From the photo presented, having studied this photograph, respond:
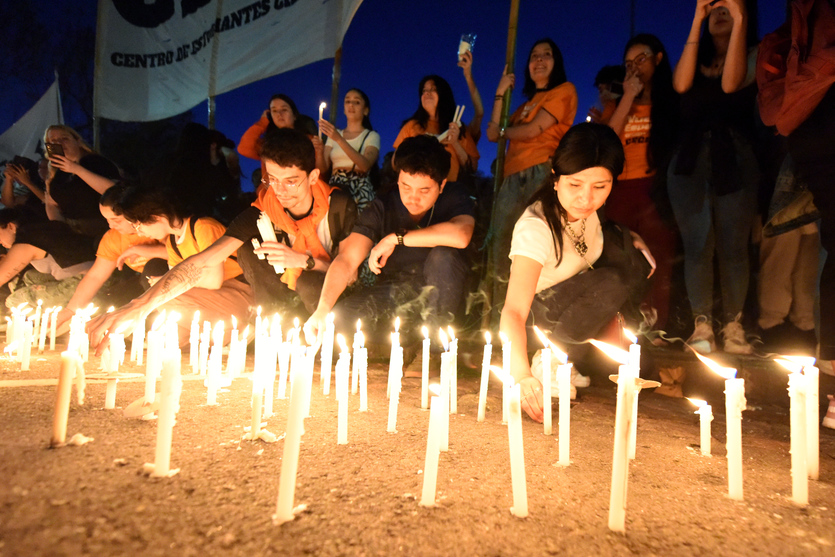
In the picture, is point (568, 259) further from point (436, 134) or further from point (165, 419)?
point (165, 419)

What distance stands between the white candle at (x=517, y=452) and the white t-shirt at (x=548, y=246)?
168 cm

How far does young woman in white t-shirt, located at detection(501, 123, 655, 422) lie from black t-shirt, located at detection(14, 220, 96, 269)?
533 centimetres

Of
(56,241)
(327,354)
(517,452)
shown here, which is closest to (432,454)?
(517,452)

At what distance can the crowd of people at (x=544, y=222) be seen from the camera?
3.28 meters

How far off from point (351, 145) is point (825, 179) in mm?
3862

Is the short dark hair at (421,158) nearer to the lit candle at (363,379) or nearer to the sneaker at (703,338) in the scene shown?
the lit candle at (363,379)

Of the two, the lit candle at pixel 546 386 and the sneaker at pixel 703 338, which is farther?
the sneaker at pixel 703 338

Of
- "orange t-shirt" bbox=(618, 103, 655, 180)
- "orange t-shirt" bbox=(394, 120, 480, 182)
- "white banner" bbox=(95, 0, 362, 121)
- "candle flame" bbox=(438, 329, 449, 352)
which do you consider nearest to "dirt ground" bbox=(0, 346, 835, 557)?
"candle flame" bbox=(438, 329, 449, 352)

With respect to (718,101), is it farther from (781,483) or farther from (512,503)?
(512,503)

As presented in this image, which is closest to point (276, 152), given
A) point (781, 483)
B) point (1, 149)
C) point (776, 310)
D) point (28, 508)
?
point (28, 508)

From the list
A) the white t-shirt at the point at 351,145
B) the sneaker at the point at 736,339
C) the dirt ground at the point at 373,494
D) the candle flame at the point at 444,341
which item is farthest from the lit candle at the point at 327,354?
the sneaker at the point at 736,339

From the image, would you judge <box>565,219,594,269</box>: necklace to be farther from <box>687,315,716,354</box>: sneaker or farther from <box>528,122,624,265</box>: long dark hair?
<box>687,315,716,354</box>: sneaker

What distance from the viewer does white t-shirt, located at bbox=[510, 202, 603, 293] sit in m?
2.98

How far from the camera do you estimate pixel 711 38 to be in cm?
379
